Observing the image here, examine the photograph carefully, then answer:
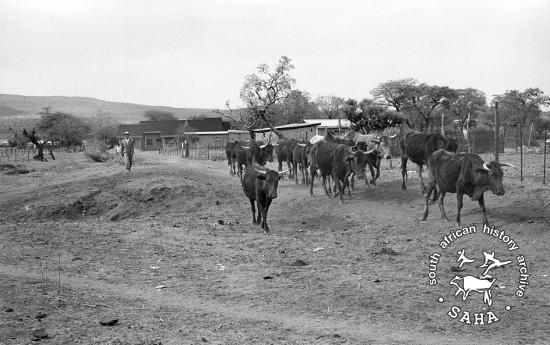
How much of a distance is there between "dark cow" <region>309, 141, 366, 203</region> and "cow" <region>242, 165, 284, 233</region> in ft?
9.28

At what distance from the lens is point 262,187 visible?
14977 mm

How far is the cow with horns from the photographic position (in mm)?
14641

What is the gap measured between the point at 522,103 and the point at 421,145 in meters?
45.0

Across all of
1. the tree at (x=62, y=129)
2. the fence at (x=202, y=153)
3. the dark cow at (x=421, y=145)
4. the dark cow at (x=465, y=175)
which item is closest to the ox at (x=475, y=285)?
the dark cow at (x=465, y=175)

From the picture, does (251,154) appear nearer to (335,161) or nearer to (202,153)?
(335,161)

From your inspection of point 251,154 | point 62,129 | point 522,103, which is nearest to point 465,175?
point 251,154

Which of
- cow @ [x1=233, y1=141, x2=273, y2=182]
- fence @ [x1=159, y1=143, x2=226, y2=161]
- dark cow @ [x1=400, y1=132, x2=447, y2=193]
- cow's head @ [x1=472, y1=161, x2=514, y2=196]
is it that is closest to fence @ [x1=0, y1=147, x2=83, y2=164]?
fence @ [x1=159, y1=143, x2=226, y2=161]

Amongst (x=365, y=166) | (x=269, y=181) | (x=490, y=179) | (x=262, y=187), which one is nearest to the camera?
(x=490, y=179)

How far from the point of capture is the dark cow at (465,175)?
1213cm

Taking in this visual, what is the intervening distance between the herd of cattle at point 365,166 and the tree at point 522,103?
3711cm

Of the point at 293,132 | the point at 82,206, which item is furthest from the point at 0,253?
the point at 293,132

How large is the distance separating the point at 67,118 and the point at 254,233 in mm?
80237

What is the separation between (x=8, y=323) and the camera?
748 centimetres

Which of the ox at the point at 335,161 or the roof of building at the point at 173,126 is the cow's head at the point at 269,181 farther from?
the roof of building at the point at 173,126
